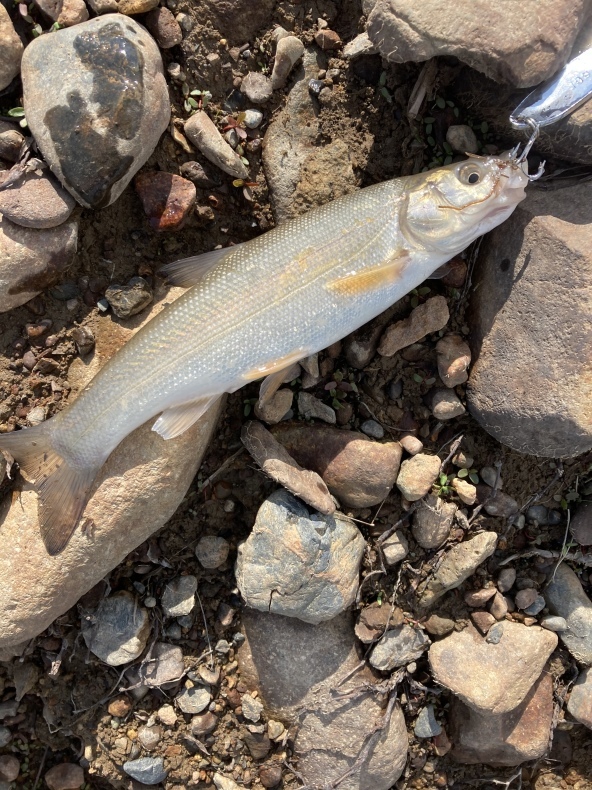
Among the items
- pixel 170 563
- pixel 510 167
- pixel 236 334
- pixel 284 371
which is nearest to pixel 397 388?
A: pixel 284 371

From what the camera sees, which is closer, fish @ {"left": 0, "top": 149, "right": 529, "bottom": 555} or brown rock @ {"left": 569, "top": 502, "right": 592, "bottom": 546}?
fish @ {"left": 0, "top": 149, "right": 529, "bottom": 555}

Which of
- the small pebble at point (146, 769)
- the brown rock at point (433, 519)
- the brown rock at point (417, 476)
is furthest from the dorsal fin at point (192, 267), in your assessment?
→ the small pebble at point (146, 769)

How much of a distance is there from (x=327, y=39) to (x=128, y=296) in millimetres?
2470

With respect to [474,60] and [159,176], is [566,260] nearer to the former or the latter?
[474,60]

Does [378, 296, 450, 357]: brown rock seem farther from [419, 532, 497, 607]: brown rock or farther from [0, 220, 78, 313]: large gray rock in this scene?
[0, 220, 78, 313]: large gray rock

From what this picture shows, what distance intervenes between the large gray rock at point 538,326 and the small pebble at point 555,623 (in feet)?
4.84

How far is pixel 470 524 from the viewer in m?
4.88

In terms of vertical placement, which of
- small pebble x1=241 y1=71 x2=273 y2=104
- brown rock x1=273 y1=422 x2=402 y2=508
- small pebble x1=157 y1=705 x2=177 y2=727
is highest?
small pebble x1=241 y1=71 x2=273 y2=104

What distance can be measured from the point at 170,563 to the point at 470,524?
8.08 feet

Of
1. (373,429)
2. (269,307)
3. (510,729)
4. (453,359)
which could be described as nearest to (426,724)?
(510,729)

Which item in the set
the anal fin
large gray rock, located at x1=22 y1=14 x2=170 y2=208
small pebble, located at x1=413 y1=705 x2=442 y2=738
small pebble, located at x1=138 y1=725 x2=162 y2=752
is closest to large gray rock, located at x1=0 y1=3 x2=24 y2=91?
large gray rock, located at x1=22 y1=14 x2=170 y2=208

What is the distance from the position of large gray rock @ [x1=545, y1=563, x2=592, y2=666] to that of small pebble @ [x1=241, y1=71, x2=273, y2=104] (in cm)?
457

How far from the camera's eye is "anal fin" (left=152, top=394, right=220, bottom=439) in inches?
165

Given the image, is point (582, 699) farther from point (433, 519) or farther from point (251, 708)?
point (251, 708)
